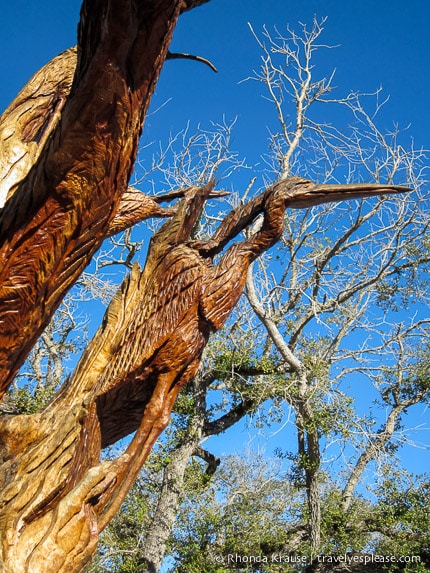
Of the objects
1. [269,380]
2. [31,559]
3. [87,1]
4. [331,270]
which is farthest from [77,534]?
[331,270]

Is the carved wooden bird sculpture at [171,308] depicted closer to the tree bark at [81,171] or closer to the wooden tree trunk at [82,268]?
the wooden tree trunk at [82,268]

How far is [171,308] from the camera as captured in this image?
9.89 ft

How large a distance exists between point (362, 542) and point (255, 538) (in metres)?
1.39

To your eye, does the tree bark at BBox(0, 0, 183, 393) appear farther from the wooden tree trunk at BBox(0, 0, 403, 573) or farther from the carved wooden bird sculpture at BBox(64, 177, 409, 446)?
the carved wooden bird sculpture at BBox(64, 177, 409, 446)

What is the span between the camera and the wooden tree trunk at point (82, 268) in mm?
1991

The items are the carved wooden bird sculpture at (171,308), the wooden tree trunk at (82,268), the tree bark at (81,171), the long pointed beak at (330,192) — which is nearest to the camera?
the tree bark at (81,171)

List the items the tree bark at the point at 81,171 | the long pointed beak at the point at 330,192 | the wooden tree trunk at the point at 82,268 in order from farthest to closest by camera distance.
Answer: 1. the long pointed beak at the point at 330,192
2. the wooden tree trunk at the point at 82,268
3. the tree bark at the point at 81,171

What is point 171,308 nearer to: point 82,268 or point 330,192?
point 82,268

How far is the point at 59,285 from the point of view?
2.43m

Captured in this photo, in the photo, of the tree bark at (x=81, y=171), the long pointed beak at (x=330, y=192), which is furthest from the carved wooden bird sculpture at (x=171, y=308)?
the tree bark at (x=81, y=171)

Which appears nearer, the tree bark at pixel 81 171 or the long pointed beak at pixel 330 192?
the tree bark at pixel 81 171

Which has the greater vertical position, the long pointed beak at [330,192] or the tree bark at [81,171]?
the long pointed beak at [330,192]

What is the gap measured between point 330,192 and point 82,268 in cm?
142

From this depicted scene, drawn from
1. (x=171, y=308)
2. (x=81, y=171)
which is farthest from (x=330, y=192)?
(x=81, y=171)
